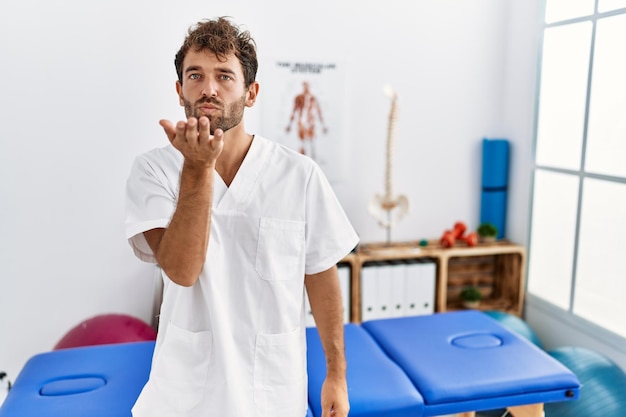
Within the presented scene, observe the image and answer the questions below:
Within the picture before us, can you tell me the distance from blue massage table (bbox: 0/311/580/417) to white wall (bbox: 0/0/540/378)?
940 millimetres

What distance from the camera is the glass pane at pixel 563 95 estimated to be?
2635 mm

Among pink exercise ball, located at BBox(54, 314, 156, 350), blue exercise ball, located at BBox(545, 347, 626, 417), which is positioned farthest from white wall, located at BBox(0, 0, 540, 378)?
blue exercise ball, located at BBox(545, 347, 626, 417)

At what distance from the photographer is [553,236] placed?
2871 millimetres

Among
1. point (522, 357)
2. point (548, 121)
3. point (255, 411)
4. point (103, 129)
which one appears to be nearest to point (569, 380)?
point (522, 357)

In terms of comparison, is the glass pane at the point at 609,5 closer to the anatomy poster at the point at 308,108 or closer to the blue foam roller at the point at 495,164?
the blue foam roller at the point at 495,164

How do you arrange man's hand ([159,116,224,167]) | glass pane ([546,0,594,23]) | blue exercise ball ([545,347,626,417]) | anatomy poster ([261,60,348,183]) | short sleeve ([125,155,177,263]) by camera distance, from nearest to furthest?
man's hand ([159,116,224,167])
short sleeve ([125,155,177,263])
blue exercise ball ([545,347,626,417])
glass pane ([546,0,594,23])
anatomy poster ([261,60,348,183])

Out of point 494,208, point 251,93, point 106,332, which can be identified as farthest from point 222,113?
point 494,208

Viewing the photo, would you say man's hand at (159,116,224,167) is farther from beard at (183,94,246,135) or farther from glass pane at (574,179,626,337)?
glass pane at (574,179,626,337)

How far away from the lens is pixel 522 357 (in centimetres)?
184

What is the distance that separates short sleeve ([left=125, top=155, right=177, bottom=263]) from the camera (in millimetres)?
1172

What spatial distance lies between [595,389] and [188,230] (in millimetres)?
1822

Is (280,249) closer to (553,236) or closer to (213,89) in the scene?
(213,89)

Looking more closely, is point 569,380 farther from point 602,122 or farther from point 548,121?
point 548,121

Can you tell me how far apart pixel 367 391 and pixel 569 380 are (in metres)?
0.64
